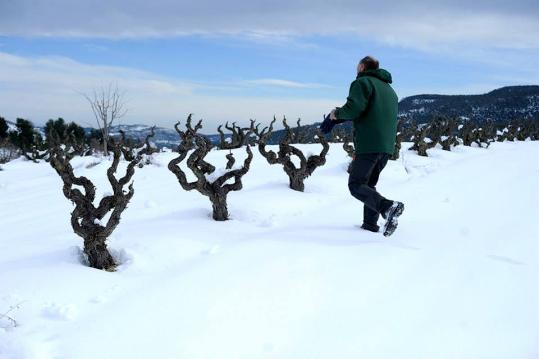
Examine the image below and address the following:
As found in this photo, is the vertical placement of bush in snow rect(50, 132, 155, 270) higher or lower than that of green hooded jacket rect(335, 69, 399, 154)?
lower

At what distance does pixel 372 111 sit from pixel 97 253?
10.2 feet

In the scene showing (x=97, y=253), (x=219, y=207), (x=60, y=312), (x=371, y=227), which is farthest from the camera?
(x=219, y=207)

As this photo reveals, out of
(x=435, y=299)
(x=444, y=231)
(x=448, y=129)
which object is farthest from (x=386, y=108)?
(x=448, y=129)

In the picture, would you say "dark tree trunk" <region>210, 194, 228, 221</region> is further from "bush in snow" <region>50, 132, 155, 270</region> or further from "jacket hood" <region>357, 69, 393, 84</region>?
"jacket hood" <region>357, 69, 393, 84</region>

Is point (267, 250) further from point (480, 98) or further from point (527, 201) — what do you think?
point (480, 98)

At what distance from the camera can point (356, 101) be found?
13.7ft

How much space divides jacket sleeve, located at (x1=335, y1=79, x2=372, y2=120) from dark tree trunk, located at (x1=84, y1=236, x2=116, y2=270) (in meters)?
2.69

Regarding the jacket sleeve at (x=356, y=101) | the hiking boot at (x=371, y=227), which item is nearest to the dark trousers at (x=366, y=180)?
the hiking boot at (x=371, y=227)

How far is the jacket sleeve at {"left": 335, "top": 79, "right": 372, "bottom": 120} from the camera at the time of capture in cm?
419

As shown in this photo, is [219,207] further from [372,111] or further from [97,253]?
[372,111]

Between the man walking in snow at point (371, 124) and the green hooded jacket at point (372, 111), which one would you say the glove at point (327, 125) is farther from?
the green hooded jacket at point (372, 111)

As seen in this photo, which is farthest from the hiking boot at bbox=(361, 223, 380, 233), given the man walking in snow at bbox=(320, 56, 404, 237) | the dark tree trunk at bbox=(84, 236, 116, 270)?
the dark tree trunk at bbox=(84, 236, 116, 270)

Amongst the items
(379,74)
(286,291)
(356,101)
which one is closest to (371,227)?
(356,101)

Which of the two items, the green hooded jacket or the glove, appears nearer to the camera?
the green hooded jacket
